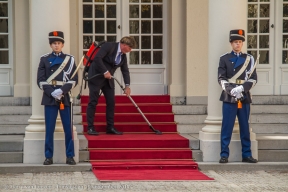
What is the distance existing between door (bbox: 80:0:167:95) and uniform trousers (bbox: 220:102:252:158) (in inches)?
148

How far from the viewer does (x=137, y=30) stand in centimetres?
1596

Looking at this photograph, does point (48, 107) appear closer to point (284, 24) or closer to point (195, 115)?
point (195, 115)

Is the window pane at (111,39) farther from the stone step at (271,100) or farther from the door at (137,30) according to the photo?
the stone step at (271,100)

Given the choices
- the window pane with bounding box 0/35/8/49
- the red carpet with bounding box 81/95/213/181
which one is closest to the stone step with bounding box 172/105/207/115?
the red carpet with bounding box 81/95/213/181

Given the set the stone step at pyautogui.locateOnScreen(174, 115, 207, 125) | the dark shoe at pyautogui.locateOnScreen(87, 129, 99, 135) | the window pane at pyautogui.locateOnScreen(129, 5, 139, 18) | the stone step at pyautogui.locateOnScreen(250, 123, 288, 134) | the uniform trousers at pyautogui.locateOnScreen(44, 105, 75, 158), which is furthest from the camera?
the window pane at pyautogui.locateOnScreen(129, 5, 139, 18)

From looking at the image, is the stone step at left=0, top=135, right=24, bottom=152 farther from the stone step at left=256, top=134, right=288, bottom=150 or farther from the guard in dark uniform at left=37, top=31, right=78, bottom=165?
the stone step at left=256, top=134, right=288, bottom=150

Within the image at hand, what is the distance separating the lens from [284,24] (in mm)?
16062

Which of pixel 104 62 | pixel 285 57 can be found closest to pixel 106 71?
pixel 104 62

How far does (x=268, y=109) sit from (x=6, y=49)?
17.3 ft

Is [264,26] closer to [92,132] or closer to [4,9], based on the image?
[92,132]

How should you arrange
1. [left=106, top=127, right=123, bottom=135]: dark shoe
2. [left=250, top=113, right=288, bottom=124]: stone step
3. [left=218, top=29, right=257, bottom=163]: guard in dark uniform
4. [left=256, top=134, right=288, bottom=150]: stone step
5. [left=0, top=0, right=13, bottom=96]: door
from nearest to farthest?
[left=218, top=29, right=257, bottom=163]: guard in dark uniform < [left=256, top=134, right=288, bottom=150]: stone step < [left=106, top=127, right=123, bottom=135]: dark shoe < [left=250, top=113, right=288, bottom=124]: stone step < [left=0, top=0, right=13, bottom=96]: door

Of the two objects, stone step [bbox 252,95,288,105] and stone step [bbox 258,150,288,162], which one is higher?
stone step [bbox 252,95,288,105]

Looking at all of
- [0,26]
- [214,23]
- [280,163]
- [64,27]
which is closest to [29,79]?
[0,26]

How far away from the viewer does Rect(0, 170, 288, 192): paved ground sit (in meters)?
10.4
